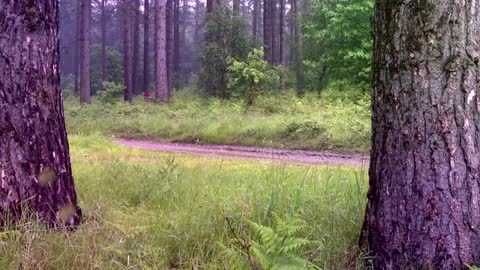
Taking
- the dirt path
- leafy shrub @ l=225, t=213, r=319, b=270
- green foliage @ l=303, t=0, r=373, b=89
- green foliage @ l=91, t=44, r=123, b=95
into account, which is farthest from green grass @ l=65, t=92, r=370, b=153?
green foliage @ l=91, t=44, r=123, b=95

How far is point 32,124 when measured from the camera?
374 cm

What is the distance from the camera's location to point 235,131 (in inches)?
611

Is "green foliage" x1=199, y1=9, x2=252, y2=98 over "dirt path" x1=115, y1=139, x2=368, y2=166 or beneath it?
over

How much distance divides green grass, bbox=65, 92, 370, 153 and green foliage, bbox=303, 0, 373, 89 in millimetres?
2458

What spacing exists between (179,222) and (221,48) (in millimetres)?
21222

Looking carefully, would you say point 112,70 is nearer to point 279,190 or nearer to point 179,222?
point 279,190

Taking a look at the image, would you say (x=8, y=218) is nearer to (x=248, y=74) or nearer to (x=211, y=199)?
Answer: (x=211, y=199)

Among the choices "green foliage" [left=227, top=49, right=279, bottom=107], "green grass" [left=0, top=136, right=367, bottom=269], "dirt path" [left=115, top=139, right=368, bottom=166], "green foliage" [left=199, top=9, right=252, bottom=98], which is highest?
"green foliage" [left=199, top=9, right=252, bottom=98]

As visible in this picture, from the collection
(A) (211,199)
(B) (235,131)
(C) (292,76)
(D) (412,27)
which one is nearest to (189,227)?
(A) (211,199)

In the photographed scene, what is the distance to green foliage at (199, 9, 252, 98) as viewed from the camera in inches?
962

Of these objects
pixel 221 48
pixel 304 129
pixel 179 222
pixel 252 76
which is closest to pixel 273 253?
pixel 179 222

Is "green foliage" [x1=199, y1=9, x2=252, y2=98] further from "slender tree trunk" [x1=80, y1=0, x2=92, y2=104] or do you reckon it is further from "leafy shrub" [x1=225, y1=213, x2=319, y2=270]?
"leafy shrub" [x1=225, y1=213, x2=319, y2=270]

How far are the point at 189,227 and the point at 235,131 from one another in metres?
11.9

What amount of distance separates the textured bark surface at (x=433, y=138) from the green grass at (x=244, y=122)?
743 centimetres
